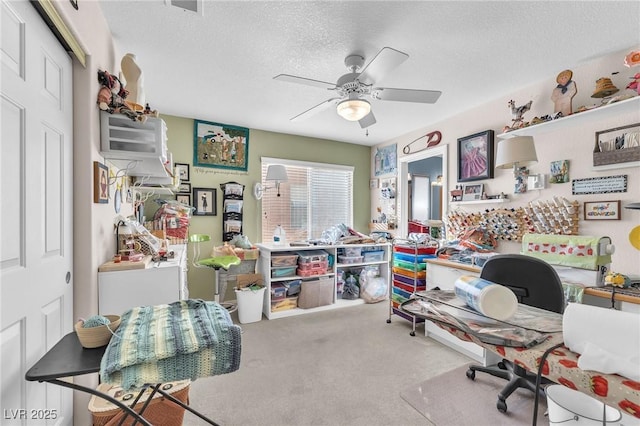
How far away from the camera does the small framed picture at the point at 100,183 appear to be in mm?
1562

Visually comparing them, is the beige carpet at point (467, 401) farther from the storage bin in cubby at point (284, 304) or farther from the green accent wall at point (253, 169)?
the green accent wall at point (253, 169)

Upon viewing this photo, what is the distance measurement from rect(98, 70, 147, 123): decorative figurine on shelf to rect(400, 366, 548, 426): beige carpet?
8.38 ft

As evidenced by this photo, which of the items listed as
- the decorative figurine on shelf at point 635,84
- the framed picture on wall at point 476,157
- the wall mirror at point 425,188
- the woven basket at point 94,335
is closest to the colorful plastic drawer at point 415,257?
the framed picture on wall at point 476,157

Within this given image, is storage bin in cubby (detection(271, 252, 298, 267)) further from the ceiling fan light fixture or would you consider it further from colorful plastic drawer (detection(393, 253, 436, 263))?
the ceiling fan light fixture

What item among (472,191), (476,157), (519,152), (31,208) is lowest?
(31,208)

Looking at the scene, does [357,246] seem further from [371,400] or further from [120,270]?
[120,270]

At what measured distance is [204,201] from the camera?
3.67m

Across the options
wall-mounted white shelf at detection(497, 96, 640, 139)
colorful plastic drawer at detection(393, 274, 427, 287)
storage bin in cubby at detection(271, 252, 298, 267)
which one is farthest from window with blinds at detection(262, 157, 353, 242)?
wall-mounted white shelf at detection(497, 96, 640, 139)

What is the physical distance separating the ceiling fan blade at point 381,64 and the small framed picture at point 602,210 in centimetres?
191

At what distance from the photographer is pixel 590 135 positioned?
86.4 inches

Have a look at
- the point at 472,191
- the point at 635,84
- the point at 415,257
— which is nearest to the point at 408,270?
the point at 415,257

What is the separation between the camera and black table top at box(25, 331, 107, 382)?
78cm

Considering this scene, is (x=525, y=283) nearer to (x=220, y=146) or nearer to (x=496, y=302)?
(x=496, y=302)

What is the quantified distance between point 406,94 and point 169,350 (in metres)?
2.12
